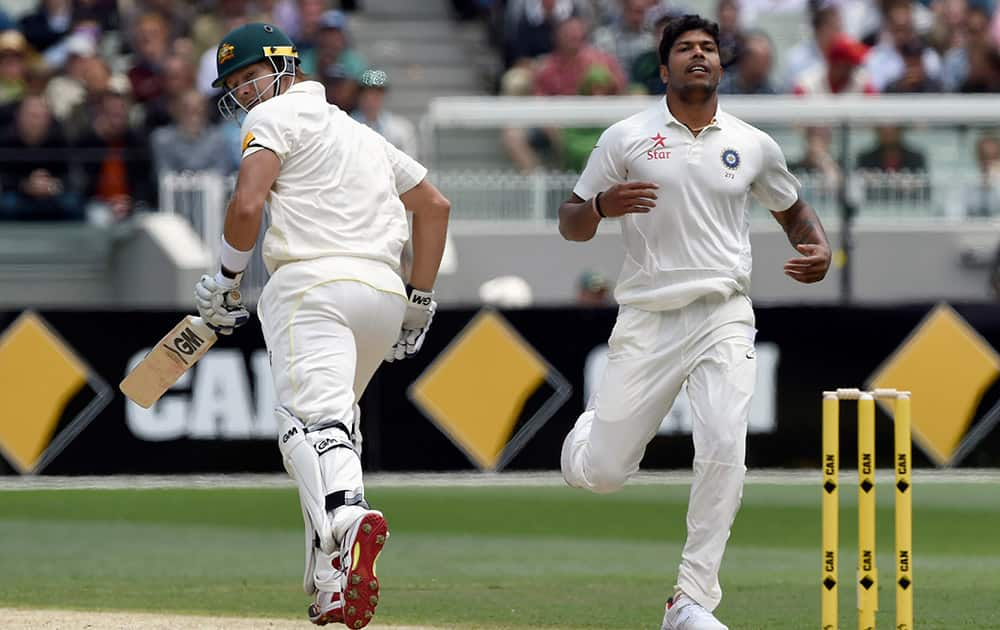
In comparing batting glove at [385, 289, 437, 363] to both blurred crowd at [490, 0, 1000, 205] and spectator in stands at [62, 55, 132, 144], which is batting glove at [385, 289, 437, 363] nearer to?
blurred crowd at [490, 0, 1000, 205]

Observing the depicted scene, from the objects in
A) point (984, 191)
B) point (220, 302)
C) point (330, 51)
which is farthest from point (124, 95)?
point (220, 302)

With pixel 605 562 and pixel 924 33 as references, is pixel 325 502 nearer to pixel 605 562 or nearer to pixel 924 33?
pixel 605 562

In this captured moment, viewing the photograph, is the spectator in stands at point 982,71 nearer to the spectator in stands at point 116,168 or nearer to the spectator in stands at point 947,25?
the spectator in stands at point 947,25

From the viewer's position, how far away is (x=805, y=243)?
23.4 feet

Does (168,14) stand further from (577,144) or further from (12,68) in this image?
(577,144)

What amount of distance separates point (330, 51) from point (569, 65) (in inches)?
78.5

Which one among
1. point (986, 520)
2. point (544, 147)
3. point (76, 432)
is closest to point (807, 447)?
point (986, 520)

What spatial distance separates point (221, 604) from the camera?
813 centimetres

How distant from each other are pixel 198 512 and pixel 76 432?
1.69m

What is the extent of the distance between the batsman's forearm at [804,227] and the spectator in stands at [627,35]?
9.17 meters

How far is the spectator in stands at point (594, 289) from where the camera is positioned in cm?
1391

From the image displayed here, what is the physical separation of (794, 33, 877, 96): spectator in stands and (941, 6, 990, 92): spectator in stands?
0.67 metres

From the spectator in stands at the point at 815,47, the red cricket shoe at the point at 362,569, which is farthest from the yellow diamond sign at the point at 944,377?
the red cricket shoe at the point at 362,569

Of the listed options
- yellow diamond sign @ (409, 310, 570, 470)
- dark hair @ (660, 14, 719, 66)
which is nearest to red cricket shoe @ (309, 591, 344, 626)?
dark hair @ (660, 14, 719, 66)
